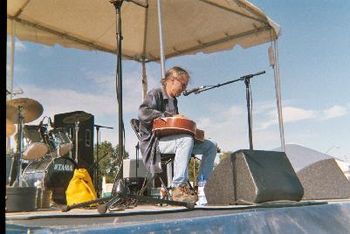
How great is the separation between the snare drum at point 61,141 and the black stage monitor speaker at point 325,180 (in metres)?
2.68

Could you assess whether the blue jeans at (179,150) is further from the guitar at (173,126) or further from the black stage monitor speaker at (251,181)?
the black stage monitor speaker at (251,181)

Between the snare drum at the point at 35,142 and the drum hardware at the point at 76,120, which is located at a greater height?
the drum hardware at the point at 76,120

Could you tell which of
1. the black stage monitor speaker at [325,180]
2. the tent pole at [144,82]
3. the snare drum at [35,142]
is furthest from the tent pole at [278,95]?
the snare drum at [35,142]

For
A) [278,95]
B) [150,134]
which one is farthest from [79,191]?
[278,95]

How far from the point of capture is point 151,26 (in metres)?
5.58

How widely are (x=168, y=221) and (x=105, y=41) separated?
14.9 feet

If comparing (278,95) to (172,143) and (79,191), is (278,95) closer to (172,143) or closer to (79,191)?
(172,143)

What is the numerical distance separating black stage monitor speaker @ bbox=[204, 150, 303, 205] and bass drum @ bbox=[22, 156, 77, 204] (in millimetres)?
2388

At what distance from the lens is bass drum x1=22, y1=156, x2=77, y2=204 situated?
3.99 metres

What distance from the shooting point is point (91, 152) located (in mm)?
4922

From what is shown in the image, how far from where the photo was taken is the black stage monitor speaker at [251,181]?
186cm

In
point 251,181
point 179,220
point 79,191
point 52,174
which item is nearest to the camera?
point 179,220

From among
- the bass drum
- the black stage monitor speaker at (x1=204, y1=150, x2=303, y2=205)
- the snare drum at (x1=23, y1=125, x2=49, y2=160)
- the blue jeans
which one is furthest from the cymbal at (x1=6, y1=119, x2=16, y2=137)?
the bass drum

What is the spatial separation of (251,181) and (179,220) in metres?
0.85
